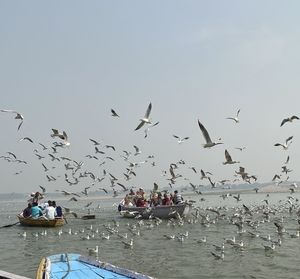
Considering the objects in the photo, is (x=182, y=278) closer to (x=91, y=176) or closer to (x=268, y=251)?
(x=268, y=251)

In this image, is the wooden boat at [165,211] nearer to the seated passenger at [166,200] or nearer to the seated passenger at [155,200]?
the seated passenger at [155,200]

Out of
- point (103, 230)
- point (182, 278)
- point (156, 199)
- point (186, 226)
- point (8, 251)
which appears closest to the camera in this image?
point (182, 278)

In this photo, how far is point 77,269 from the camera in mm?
13477

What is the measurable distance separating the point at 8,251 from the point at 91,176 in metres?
13.0

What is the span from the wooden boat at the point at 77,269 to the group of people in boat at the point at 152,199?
25366 mm

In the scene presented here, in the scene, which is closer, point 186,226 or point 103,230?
point 103,230

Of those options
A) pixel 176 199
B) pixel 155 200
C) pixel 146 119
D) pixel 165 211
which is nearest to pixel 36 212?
pixel 165 211

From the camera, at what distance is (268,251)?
22.7 meters

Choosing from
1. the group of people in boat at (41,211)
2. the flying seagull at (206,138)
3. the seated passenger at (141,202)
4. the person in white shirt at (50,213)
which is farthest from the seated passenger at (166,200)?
the flying seagull at (206,138)

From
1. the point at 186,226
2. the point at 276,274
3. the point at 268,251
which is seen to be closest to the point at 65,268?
the point at 276,274

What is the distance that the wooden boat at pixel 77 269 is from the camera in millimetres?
12789

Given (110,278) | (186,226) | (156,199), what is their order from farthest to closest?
(156,199)
(186,226)
(110,278)

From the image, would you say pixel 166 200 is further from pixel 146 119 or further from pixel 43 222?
pixel 146 119

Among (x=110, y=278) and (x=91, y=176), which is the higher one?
(x=91, y=176)
